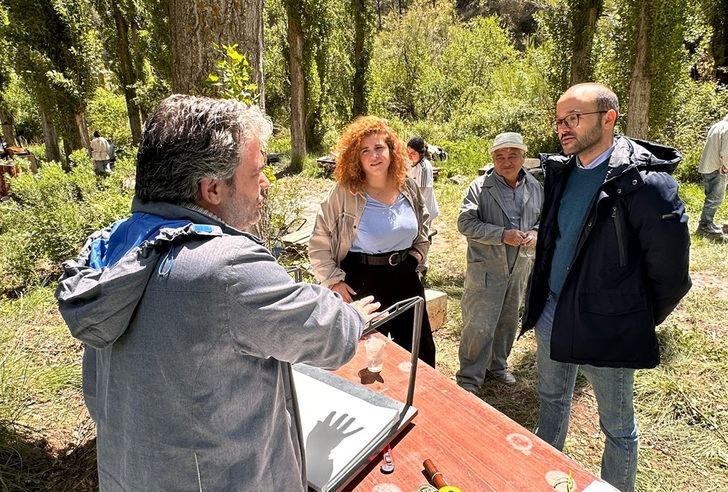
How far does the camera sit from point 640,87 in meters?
→ 7.07

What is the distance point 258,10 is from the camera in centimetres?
261

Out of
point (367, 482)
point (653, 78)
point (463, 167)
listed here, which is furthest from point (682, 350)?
point (463, 167)

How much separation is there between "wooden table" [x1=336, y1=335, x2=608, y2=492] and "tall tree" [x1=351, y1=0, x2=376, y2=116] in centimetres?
1348

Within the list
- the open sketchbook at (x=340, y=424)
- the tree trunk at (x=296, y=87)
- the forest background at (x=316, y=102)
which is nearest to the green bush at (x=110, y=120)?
the forest background at (x=316, y=102)

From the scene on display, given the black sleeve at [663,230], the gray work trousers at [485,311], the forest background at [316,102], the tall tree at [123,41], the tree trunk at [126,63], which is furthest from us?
the tree trunk at [126,63]

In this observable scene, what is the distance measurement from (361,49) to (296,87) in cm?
224

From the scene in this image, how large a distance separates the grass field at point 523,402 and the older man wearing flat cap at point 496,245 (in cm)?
43

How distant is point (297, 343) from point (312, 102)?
14.1 m

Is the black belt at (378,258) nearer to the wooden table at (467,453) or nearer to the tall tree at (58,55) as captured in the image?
the wooden table at (467,453)

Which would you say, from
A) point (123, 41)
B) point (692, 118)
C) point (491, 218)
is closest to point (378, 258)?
point (491, 218)

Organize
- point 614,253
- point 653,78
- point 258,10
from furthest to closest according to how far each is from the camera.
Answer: point 653,78 → point 258,10 → point 614,253

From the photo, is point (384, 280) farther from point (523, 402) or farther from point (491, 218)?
point (523, 402)

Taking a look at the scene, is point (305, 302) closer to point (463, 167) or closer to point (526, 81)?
point (463, 167)

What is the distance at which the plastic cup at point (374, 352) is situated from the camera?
1.91 m
